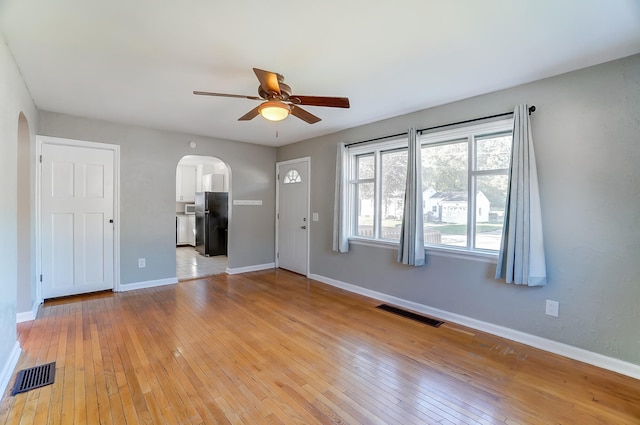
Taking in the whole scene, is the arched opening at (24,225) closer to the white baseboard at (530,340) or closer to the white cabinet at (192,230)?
the white baseboard at (530,340)

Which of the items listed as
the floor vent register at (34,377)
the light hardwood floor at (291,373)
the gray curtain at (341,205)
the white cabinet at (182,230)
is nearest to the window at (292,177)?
the gray curtain at (341,205)

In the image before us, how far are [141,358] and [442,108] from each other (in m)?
3.81

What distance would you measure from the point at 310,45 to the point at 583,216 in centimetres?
261

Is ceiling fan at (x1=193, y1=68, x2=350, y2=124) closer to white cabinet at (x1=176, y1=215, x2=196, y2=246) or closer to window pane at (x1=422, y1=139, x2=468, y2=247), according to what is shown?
window pane at (x1=422, y1=139, x2=468, y2=247)

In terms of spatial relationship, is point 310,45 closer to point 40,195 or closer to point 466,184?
point 466,184

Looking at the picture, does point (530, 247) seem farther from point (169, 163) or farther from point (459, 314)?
point (169, 163)

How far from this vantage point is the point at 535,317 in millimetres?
2764

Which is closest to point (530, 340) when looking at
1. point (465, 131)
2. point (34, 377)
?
point (465, 131)

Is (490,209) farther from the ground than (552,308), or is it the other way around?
(490,209)

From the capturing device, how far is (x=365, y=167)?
442cm

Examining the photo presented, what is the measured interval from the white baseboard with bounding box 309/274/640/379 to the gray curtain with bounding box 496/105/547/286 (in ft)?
1.75

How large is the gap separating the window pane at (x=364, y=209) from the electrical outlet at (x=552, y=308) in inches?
83.9

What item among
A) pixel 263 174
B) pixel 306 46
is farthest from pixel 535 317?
pixel 263 174

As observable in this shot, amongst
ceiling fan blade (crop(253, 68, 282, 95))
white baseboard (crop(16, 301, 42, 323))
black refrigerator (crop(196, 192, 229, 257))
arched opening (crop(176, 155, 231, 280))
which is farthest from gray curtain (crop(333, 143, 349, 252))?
black refrigerator (crop(196, 192, 229, 257))
